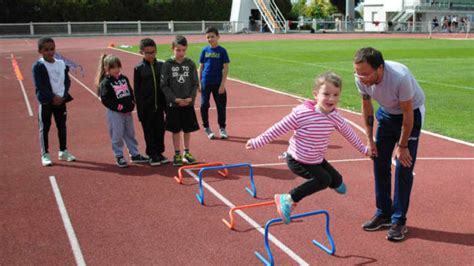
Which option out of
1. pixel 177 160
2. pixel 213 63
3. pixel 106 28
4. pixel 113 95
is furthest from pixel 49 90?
pixel 106 28

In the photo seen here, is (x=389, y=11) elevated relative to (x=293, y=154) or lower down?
elevated

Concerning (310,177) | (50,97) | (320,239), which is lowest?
(320,239)

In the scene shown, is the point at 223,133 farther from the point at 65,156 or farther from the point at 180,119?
the point at 65,156

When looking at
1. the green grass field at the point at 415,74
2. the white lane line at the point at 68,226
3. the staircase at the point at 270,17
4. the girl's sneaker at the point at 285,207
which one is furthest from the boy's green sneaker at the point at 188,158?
the staircase at the point at 270,17

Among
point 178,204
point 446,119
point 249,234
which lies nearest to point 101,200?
point 178,204

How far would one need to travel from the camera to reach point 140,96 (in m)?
8.17

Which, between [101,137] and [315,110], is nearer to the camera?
[315,110]

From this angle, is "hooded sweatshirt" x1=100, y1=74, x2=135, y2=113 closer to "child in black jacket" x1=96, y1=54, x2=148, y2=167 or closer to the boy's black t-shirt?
"child in black jacket" x1=96, y1=54, x2=148, y2=167

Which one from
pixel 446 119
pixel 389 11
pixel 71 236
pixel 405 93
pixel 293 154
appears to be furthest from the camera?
pixel 389 11

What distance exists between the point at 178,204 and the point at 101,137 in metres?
4.42

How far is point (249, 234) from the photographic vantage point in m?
5.52

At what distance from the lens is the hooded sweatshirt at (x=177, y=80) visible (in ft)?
26.3

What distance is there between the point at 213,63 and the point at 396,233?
5.73m

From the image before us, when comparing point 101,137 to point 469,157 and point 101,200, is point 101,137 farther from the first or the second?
point 469,157
